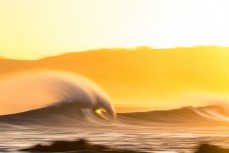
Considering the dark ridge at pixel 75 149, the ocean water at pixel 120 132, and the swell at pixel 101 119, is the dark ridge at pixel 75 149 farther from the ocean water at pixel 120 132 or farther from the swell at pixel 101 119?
the swell at pixel 101 119

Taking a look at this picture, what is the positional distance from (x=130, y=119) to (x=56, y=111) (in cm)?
764

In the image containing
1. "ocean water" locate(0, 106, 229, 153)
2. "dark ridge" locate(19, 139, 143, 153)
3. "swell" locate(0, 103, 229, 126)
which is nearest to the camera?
"dark ridge" locate(19, 139, 143, 153)

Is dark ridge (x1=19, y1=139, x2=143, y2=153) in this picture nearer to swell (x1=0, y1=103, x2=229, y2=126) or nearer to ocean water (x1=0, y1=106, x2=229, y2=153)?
ocean water (x1=0, y1=106, x2=229, y2=153)

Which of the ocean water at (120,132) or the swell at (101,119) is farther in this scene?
the swell at (101,119)

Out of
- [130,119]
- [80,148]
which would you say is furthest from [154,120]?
[80,148]

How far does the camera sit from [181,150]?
26469 mm

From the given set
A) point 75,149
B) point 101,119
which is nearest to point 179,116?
point 101,119

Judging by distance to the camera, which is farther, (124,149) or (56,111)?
(56,111)

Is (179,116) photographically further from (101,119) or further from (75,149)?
(75,149)

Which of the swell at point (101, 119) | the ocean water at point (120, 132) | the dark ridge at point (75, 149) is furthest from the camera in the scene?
the swell at point (101, 119)

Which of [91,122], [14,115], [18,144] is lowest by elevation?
[18,144]

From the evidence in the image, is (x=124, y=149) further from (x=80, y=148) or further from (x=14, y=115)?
(x=14, y=115)

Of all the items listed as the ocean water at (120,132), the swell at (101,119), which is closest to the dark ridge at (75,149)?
the ocean water at (120,132)

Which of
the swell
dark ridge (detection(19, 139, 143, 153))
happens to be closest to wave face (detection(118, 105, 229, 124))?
the swell
